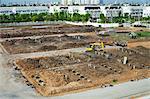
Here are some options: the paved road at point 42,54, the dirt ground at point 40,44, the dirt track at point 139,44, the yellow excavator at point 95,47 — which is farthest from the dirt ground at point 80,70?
the dirt track at point 139,44

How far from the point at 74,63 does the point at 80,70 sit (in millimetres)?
2203

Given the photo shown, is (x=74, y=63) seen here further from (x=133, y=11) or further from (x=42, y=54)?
(x=133, y=11)

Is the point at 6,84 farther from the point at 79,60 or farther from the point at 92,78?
the point at 79,60

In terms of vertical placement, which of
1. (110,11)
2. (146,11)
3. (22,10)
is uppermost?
(22,10)

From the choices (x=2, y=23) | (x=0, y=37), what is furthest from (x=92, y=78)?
(x=2, y=23)

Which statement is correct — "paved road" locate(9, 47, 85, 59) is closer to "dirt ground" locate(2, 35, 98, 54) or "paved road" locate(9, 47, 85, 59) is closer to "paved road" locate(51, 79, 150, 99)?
"dirt ground" locate(2, 35, 98, 54)

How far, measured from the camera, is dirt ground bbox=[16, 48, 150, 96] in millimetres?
18562

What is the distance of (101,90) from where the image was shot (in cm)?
1777

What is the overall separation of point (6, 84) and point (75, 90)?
15.3 ft

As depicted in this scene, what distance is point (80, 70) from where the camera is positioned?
21.7m

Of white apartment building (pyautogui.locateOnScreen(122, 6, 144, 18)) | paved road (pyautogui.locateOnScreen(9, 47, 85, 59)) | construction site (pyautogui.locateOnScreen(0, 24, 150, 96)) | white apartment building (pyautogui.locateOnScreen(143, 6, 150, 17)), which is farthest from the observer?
white apartment building (pyautogui.locateOnScreen(122, 6, 144, 18))

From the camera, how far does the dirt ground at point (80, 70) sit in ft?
60.9

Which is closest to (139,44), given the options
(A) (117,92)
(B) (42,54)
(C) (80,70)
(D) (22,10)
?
(B) (42,54)

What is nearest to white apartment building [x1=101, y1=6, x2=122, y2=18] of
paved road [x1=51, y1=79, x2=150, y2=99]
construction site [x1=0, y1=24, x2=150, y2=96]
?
construction site [x1=0, y1=24, x2=150, y2=96]
